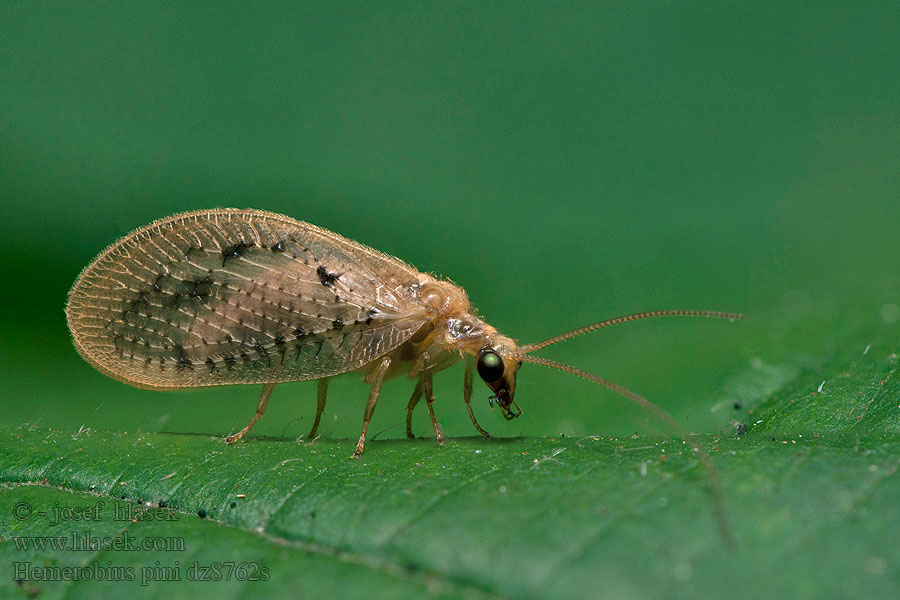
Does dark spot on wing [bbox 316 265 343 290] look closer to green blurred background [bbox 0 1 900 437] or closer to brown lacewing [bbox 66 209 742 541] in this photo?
brown lacewing [bbox 66 209 742 541]

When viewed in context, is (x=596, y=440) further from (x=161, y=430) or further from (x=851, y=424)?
(x=161, y=430)

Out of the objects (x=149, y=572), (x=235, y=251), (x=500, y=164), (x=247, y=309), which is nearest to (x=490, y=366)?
(x=247, y=309)

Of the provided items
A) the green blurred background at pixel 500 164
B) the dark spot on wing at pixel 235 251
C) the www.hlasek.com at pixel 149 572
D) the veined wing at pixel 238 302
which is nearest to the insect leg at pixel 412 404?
the green blurred background at pixel 500 164

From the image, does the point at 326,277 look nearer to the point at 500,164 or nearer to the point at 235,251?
the point at 235,251

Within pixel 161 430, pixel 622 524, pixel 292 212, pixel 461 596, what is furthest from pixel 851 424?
pixel 292 212

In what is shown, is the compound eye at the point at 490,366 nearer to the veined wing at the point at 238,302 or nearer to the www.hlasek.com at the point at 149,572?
the veined wing at the point at 238,302
